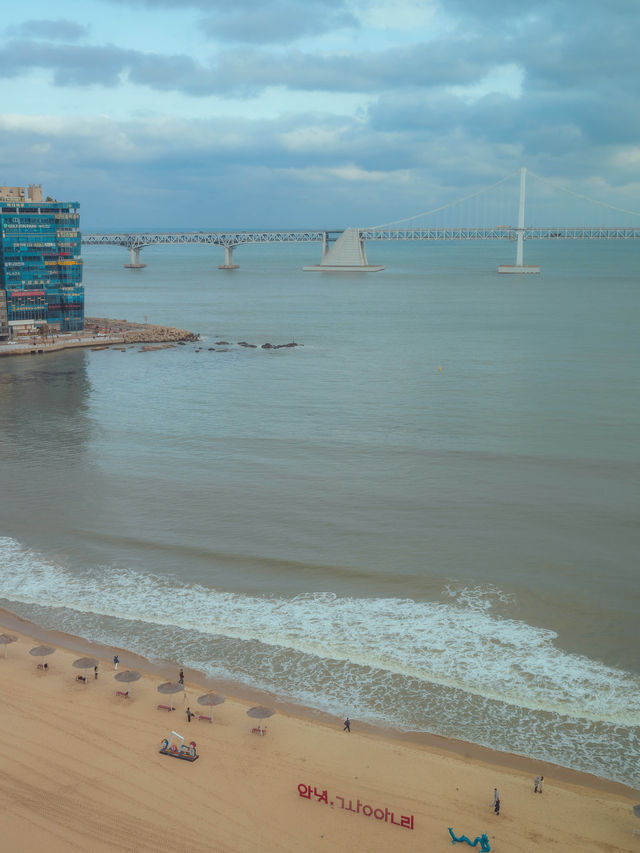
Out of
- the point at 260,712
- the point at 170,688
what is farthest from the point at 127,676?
the point at 260,712

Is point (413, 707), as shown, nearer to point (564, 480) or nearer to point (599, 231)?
→ point (564, 480)

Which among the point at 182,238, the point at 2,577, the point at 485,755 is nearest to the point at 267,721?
the point at 485,755

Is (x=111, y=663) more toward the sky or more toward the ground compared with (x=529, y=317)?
more toward the ground

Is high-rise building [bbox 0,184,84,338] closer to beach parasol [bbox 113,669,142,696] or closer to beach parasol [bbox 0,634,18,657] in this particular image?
beach parasol [bbox 0,634,18,657]

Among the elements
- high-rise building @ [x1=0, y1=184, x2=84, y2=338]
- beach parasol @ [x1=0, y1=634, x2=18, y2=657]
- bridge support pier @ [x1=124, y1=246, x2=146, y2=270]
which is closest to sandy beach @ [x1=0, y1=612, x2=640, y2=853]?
beach parasol @ [x1=0, y1=634, x2=18, y2=657]

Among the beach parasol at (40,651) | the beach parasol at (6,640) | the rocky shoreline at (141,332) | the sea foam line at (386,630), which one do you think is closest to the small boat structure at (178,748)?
the beach parasol at (40,651)

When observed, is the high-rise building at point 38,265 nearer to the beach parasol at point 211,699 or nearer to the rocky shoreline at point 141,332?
the rocky shoreline at point 141,332

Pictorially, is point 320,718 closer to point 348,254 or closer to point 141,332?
point 141,332
